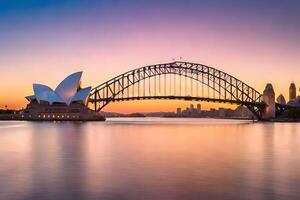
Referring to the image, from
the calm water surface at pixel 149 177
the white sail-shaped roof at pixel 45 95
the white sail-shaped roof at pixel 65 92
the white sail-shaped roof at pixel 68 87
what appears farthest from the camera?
the white sail-shaped roof at pixel 45 95

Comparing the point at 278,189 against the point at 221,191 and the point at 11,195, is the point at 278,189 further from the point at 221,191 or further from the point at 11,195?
the point at 11,195

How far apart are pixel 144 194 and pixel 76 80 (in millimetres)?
101104

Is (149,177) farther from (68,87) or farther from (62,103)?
(62,103)

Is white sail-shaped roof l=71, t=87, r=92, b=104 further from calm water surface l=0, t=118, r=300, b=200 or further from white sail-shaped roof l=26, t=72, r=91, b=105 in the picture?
calm water surface l=0, t=118, r=300, b=200

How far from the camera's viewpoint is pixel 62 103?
119500 mm

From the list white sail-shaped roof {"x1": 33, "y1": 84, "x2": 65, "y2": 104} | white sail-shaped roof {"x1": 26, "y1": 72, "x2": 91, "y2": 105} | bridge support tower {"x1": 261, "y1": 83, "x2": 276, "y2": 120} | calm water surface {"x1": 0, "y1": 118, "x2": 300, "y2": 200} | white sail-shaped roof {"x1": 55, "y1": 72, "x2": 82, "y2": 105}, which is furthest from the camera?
bridge support tower {"x1": 261, "y1": 83, "x2": 276, "y2": 120}

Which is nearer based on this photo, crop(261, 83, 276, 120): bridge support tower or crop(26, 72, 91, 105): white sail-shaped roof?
crop(26, 72, 91, 105): white sail-shaped roof

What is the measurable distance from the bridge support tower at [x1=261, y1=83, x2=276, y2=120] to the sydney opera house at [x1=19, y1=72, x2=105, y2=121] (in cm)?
4995

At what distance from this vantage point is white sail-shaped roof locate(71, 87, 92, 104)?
382 feet

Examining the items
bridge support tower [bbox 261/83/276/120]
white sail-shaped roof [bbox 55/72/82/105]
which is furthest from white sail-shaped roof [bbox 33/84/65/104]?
bridge support tower [bbox 261/83/276/120]

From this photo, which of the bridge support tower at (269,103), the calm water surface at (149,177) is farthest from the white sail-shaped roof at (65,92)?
the calm water surface at (149,177)

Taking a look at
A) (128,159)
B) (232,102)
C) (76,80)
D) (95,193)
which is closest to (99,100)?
(76,80)

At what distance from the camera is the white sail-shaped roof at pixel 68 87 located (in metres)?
113

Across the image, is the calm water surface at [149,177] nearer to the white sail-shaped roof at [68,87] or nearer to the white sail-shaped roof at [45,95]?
the white sail-shaped roof at [68,87]
